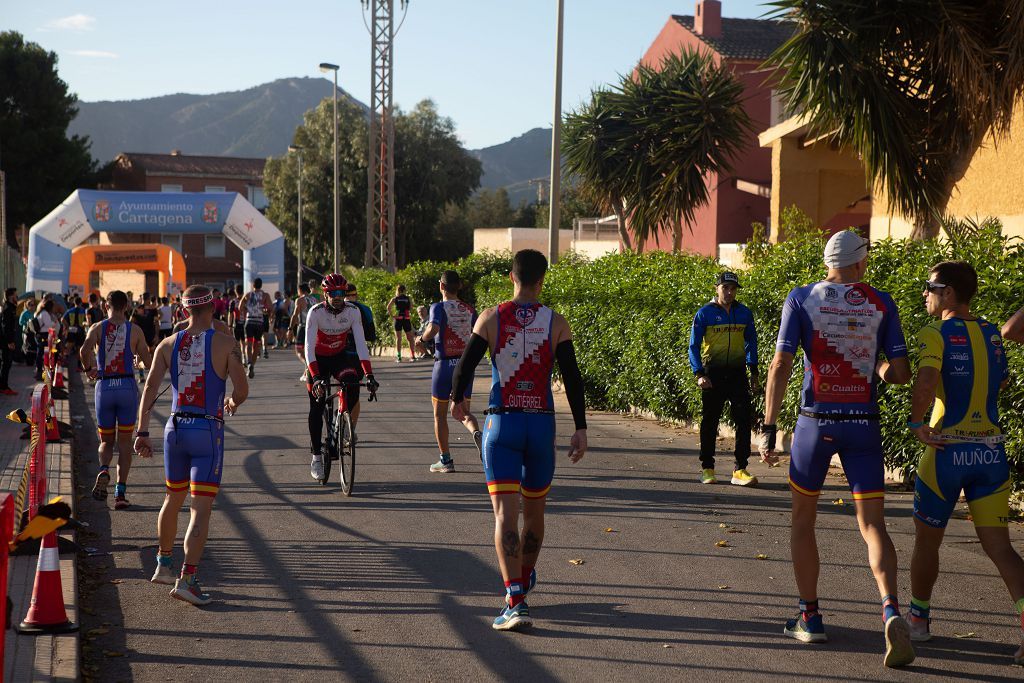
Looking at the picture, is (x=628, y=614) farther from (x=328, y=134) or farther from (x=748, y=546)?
(x=328, y=134)

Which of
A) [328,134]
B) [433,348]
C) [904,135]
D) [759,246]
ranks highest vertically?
[328,134]

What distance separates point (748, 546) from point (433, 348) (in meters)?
4.63

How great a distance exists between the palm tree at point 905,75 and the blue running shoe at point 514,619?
397 inches

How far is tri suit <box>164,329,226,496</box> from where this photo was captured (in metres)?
6.74

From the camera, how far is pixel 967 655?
17.7ft

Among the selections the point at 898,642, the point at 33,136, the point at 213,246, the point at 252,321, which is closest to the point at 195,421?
the point at 898,642

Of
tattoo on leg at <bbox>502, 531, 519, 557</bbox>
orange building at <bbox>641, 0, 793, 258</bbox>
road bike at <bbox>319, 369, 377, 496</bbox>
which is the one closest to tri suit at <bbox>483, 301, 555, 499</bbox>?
tattoo on leg at <bbox>502, 531, 519, 557</bbox>

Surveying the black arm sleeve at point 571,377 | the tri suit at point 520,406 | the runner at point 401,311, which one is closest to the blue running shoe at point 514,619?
the tri suit at point 520,406

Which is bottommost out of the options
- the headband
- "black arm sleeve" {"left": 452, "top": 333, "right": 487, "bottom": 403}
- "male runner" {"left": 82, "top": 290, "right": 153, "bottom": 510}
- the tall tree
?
"male runner" {"left": 82, "top": 290, "right": 153, "bottom": 510}

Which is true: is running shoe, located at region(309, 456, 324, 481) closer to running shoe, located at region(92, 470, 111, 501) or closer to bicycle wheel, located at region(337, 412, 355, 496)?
bicycle wheel, located at region(337, 412, 355, 496)

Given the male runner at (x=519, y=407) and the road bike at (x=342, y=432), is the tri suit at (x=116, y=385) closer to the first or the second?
the road bike at (x=342, y=432)

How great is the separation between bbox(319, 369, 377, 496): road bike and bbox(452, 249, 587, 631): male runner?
4105 mm

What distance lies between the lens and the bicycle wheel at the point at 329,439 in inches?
408

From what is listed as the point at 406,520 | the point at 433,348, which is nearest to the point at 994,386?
the point at 406,520
